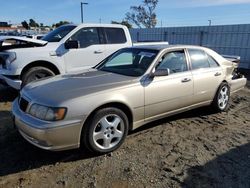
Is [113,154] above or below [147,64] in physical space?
below

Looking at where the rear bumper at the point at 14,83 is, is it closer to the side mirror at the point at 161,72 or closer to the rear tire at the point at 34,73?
the rear tire at the point at 34,73

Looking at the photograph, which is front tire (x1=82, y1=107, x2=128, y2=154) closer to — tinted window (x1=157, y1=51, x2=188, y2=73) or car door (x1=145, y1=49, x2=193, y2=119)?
car door (x1=145, y1=49, x2=193, y2=119)

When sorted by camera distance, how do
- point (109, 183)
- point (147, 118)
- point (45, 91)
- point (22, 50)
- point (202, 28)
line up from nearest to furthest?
point (109, 183), point (45, 91), point (147, 118), point (22, 50), point (202, 28)

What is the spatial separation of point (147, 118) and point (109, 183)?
1.42 metres

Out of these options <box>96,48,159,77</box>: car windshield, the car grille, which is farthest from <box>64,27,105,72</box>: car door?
the car grille

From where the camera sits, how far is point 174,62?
4.69 metres

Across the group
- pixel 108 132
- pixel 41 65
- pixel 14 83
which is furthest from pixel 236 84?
pixel 14 83

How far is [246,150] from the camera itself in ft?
13.1

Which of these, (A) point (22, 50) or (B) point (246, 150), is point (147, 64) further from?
(A) point (22, 50)

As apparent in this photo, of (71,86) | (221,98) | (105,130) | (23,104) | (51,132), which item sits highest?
(71,86)

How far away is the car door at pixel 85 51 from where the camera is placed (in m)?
6.82

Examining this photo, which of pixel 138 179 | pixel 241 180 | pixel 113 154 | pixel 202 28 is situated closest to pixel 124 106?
pixel 113 154

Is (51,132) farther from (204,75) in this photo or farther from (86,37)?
(86,37)

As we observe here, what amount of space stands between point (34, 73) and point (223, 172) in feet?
15.7
